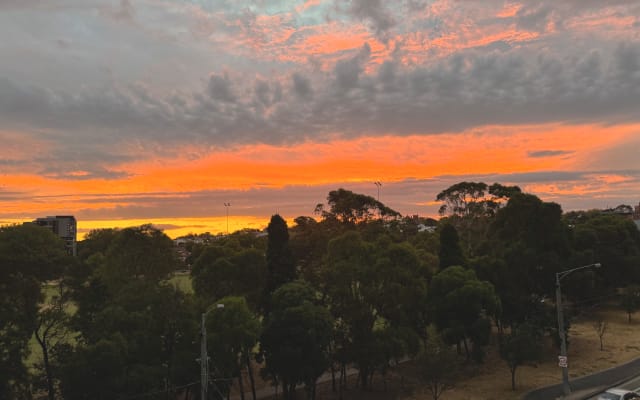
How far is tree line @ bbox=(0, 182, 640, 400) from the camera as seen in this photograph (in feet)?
82.4

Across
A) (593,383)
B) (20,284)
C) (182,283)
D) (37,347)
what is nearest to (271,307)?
(20,284)

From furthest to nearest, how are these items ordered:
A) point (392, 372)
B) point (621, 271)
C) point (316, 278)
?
point (621, 271), point (392, 372), point (316, 278)

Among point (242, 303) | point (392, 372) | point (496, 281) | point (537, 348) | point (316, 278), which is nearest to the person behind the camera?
point (242, 303)

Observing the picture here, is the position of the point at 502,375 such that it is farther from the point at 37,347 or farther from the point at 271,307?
the point at 37,347

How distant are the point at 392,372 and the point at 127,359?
2274cm

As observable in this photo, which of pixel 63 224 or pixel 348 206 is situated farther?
pixel 63 224

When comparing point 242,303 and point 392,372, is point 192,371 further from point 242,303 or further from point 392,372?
point 392,372

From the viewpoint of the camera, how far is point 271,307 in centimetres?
3231

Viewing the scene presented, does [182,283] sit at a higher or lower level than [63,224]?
lower

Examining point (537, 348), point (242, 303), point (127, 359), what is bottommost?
point (537, 348)

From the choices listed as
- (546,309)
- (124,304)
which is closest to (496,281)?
(546,309)

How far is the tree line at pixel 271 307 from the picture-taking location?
2512 cm

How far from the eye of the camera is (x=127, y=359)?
25.4m

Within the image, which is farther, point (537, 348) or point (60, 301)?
point (537, 348)
